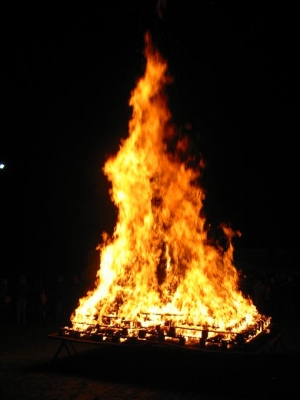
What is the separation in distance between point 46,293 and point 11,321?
153cm

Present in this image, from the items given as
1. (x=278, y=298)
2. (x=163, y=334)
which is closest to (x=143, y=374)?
(x=163, y=334)

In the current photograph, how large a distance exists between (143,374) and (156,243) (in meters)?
3.11

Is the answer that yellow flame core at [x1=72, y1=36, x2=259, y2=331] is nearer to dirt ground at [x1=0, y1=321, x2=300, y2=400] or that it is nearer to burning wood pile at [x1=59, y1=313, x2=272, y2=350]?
burning wood pile at [x1=59, y1=313, x2=272, y2=350]

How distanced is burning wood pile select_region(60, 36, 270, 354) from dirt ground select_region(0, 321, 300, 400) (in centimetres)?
A: 65

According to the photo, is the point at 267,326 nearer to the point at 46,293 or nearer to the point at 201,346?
the point at 201,346

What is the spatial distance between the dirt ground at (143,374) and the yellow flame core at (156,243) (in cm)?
85

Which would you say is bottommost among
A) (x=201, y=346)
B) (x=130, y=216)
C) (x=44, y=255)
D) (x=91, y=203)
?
(x=201, y=346)

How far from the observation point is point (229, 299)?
9523mm

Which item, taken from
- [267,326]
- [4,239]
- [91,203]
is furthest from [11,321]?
[91,203]

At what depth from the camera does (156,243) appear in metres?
10.2

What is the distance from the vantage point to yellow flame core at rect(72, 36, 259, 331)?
30.8 feet

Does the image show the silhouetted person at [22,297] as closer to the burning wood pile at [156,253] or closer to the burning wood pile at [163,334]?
the burning wood pile at [156,253]

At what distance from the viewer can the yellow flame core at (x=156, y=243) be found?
9.39 m

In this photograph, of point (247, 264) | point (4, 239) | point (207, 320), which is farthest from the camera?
point (4, 239)
